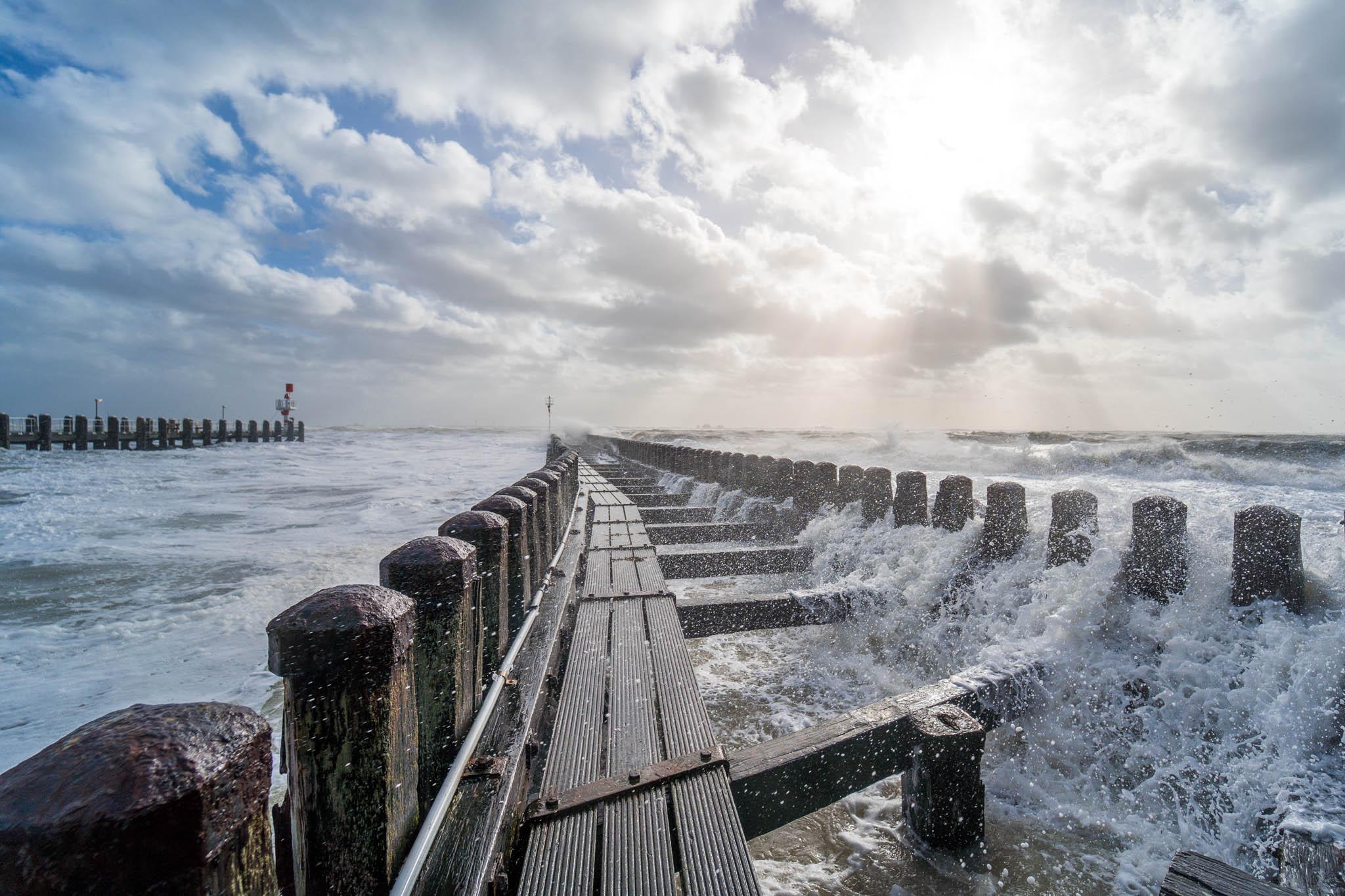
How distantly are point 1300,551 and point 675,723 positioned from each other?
327cm

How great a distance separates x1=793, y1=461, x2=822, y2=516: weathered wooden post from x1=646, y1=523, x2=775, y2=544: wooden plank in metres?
0.50

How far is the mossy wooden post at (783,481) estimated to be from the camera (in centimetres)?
707

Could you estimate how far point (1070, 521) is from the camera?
12.1 ft

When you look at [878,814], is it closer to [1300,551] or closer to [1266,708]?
[1266,708]

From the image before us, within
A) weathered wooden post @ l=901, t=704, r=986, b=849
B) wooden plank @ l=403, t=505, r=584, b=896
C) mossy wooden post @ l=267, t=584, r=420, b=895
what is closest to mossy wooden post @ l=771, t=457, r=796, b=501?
weathered wooden post @ l=901, t=704, r=986, b=849

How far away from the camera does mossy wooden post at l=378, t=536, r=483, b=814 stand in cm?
168

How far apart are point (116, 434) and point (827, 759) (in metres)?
48.6

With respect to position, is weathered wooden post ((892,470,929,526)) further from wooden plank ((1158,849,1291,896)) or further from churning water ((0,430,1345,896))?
wooden plank ((1158,849,1291,896))

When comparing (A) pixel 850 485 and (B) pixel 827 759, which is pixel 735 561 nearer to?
(A) pixel 850 485

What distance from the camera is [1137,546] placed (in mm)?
3236

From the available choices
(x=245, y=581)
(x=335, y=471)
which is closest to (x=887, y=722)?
(x=245, y=581)

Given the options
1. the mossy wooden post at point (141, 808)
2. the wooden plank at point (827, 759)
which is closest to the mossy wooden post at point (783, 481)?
the wooden plank at point (827, 759)

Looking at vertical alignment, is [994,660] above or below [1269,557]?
below

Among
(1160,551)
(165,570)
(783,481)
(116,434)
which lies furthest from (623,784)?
(116,434)
